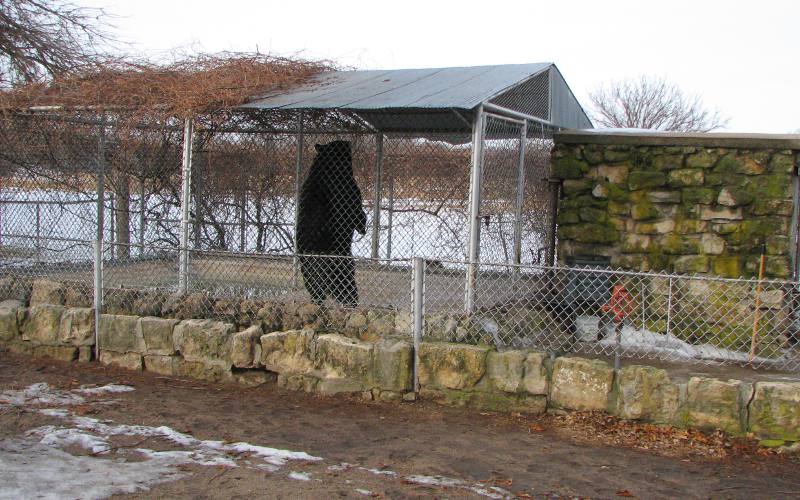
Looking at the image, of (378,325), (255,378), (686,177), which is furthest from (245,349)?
(686,177)

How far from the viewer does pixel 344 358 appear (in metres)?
5.71

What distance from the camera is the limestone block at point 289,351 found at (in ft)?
19.2

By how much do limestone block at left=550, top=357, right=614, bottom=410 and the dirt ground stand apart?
107 mm

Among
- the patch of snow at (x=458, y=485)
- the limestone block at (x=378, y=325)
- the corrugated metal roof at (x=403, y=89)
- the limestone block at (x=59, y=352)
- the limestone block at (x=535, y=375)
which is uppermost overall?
the corrugated metal roof at (x=403, y=89)

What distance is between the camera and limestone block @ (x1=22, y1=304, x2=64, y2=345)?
6691mm

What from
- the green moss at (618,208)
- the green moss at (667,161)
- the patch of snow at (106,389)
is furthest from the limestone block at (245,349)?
the green moss at (667,161)

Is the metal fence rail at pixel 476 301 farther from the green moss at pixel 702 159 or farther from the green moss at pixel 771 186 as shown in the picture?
the green moss at pixel 702 159

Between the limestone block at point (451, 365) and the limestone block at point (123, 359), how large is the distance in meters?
2.64

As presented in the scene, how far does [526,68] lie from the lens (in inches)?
301

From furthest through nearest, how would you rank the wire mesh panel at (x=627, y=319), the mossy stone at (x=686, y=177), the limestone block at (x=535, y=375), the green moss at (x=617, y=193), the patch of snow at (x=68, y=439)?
the green moss at (x=617, y=193)
the mossy stone at (x=686, y=177)
the wire mesh panel at (x=627, y=319)
the limestone block at (x=535, y=375)
the patch of snow at (x=68, y=439)

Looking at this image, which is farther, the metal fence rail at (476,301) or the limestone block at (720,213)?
the limestone block at (720,213)

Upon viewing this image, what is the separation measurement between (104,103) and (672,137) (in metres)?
5.90

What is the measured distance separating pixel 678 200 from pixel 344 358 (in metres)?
4.13

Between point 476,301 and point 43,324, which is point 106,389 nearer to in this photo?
point 43,324
